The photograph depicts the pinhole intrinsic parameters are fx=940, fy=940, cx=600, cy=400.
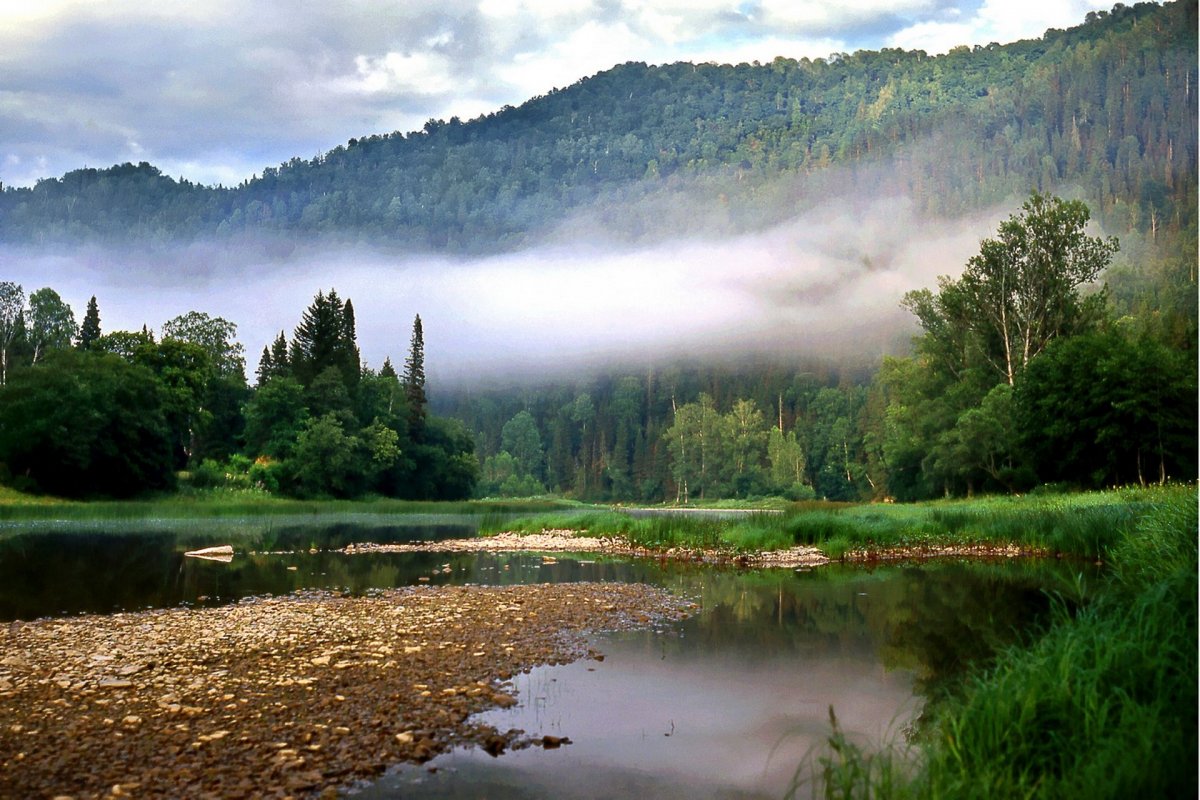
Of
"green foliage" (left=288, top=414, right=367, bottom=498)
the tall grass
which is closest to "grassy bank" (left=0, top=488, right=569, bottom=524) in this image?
the tall grass

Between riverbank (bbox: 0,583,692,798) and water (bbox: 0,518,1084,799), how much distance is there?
0.69m

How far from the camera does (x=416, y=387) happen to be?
126188mm

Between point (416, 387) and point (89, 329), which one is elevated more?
point (89, 329)

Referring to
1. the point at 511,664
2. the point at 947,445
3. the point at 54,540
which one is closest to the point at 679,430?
the point at 947,445

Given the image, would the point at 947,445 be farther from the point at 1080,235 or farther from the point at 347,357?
the point at 347,357

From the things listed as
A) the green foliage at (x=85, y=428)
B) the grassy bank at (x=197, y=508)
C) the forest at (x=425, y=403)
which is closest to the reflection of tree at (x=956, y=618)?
the forest at (x=425, y=403)

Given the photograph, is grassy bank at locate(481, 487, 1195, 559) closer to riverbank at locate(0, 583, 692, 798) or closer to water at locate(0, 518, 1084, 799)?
water at locate(0, 518, 1084, 799)

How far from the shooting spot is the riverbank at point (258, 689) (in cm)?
891

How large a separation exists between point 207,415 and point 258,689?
291ft

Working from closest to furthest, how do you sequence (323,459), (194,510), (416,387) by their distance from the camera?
(194,510) → (323,459) → (416,387)

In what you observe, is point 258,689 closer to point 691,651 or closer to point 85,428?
point 691,651

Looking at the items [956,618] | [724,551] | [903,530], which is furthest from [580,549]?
[956,618]

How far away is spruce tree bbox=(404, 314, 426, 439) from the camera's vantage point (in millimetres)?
122312

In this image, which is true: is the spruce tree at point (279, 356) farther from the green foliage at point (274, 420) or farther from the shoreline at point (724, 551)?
the shoreline at point (724, 551)
